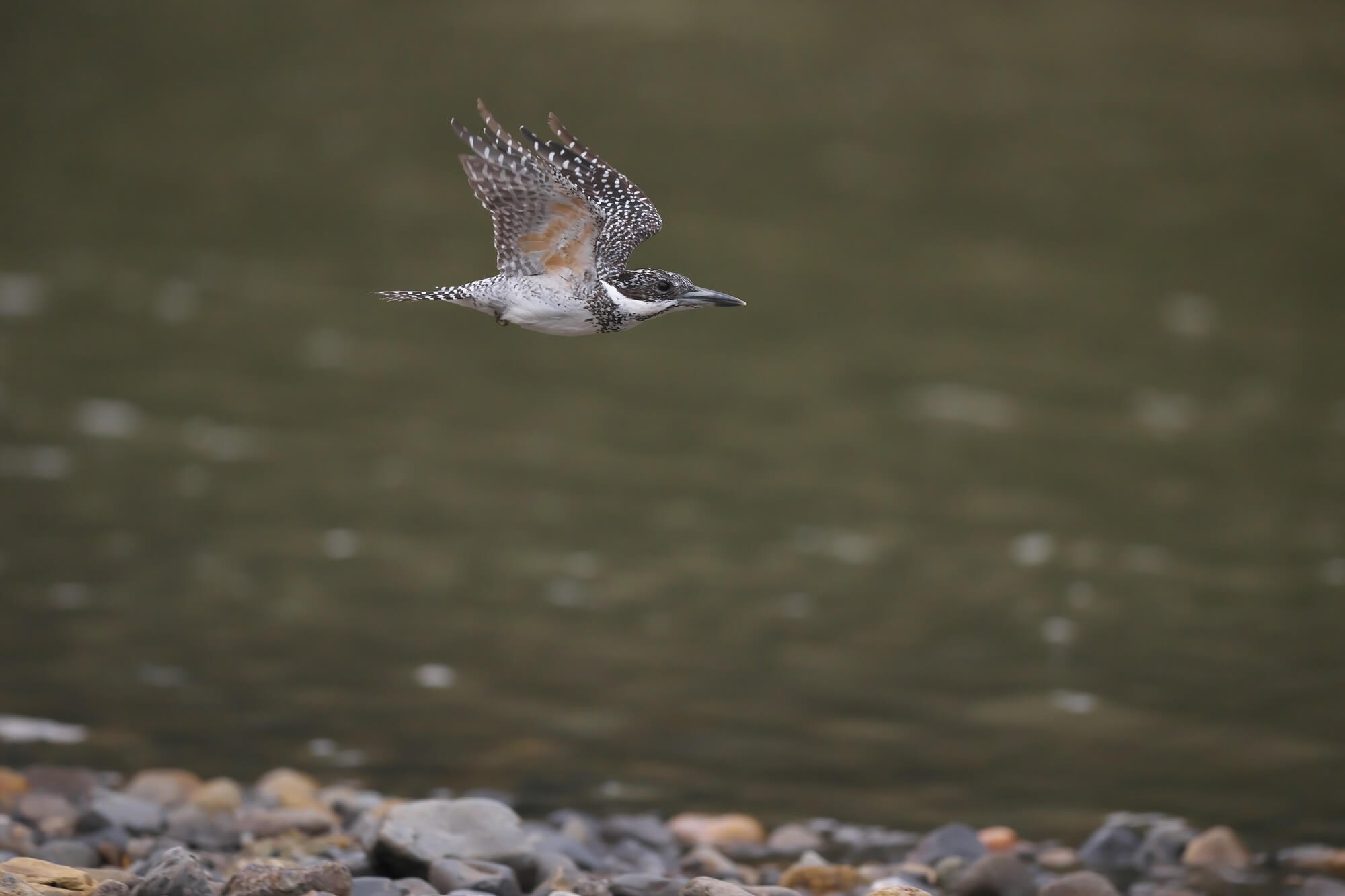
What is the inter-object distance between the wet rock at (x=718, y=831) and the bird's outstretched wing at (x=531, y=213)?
534 cm

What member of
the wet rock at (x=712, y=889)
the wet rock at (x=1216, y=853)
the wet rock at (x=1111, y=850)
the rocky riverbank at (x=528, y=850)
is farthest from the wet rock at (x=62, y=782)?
the wet rock at (x=1216, y=853)

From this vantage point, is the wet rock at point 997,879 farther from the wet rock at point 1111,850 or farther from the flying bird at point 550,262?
the flying bird at point 550,262

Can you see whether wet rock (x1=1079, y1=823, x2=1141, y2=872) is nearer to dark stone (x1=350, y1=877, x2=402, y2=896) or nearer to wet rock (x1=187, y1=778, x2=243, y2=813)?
dark stone (x1=350, y1=877, x2=402, y2=896)

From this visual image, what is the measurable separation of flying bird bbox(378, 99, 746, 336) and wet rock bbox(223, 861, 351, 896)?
289 cm

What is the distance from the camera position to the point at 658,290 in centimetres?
842

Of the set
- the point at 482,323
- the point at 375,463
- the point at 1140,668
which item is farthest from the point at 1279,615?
the point at 482,323

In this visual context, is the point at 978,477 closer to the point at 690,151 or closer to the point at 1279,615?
the point at 1279,615

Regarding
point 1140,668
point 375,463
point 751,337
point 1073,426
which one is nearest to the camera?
point 1140,668

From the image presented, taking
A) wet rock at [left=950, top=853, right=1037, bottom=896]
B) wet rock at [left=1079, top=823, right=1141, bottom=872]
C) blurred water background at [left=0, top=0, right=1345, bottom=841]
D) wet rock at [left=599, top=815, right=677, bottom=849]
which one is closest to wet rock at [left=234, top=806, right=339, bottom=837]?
blurred water background at [left=0, top=0, right=1345, bottom=841]

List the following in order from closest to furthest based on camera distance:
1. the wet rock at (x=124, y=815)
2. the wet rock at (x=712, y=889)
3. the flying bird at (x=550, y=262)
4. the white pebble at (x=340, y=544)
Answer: the flying bird at (x=550, y=262), the wet rock at (x=712, y=889), the wet rock at (x=124, y=815), the white pebble at (x=340, y=544)

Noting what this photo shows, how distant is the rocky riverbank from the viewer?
9789 millimetres

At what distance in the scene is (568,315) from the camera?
8266mm

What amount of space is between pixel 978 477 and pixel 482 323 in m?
9.92

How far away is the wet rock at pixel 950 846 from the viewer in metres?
12.1
